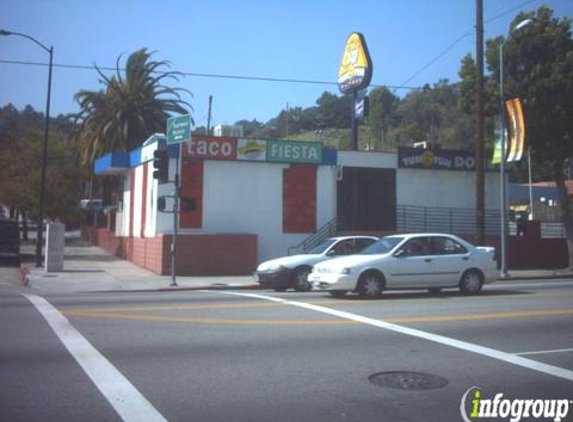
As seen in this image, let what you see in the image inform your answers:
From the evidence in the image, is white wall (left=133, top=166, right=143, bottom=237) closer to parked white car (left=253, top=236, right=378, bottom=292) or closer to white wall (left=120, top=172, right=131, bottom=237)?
white wall (left=120, top=172, right=131, bottom=237)

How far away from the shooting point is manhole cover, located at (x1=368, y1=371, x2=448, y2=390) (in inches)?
270

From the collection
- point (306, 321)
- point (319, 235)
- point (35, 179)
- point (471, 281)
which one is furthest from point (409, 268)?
point (35, 179)

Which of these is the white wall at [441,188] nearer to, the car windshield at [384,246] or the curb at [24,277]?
the car windshield at [384,246]

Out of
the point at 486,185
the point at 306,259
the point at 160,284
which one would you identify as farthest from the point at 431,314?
the point at 486,185

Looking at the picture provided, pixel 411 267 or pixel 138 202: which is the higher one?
pixel 138 202

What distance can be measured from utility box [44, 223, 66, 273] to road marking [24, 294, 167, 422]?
13.5 metres

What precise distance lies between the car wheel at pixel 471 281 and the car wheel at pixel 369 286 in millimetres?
2499

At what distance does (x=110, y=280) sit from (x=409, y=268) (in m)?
10.8

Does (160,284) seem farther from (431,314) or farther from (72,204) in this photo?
(72,204)

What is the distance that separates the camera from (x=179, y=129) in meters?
20.5

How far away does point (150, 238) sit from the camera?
25.3 meters

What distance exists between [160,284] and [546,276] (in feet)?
48.7

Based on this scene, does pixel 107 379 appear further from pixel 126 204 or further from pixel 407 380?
pixel 126 204

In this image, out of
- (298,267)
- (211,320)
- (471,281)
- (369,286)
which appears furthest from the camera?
(298,267)
